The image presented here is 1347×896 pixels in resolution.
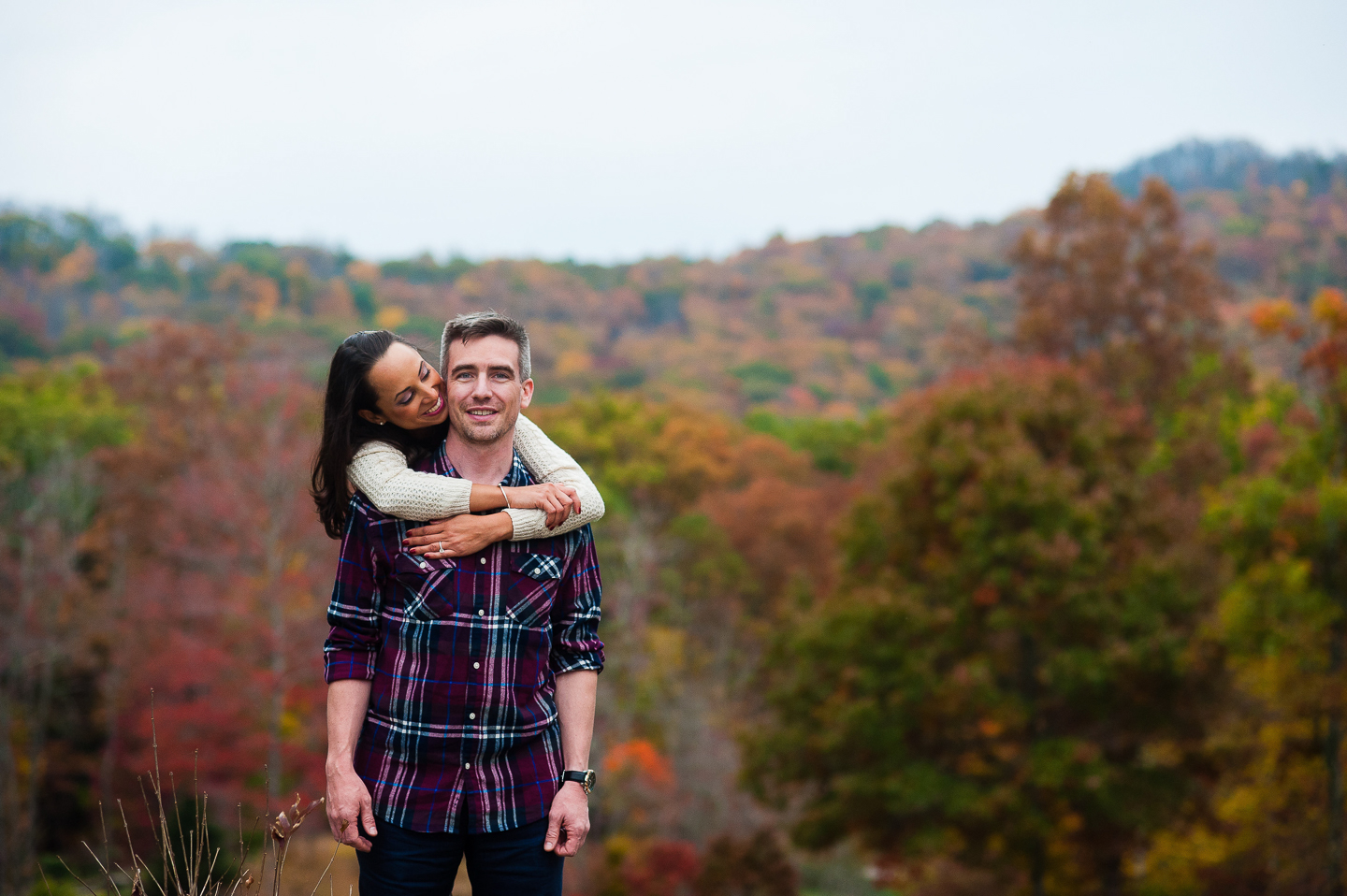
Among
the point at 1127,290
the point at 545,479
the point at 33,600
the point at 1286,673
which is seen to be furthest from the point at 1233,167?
the point at 545,479

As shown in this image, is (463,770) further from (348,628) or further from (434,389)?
(434,389)

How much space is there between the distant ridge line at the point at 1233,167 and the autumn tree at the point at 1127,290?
128ft

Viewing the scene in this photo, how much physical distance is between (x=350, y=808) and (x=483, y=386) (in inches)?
35.9

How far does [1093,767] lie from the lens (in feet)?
37.2

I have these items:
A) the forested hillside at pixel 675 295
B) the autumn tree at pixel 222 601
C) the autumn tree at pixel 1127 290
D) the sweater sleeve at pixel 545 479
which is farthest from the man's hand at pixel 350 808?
the forested hillside at pixel 675 295

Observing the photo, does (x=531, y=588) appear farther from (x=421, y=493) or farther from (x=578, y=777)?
(x=578, y=777)

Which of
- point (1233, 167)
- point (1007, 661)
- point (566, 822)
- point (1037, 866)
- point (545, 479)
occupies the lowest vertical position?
point (1037, 866)

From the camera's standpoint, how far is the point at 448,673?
7.25ft

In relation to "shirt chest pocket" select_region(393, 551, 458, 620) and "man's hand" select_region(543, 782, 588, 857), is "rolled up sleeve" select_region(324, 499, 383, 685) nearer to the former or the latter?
"shirt chest pocket" select_region(393, 551, 458, 620)

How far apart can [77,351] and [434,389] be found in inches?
2197

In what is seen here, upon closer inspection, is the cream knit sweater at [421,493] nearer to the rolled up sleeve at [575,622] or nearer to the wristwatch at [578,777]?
the rolled up sleeve at [575,622]

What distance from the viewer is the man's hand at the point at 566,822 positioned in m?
2.26

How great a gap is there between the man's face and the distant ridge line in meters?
61.6

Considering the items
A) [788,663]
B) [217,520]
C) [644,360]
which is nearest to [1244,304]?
[644,360]
